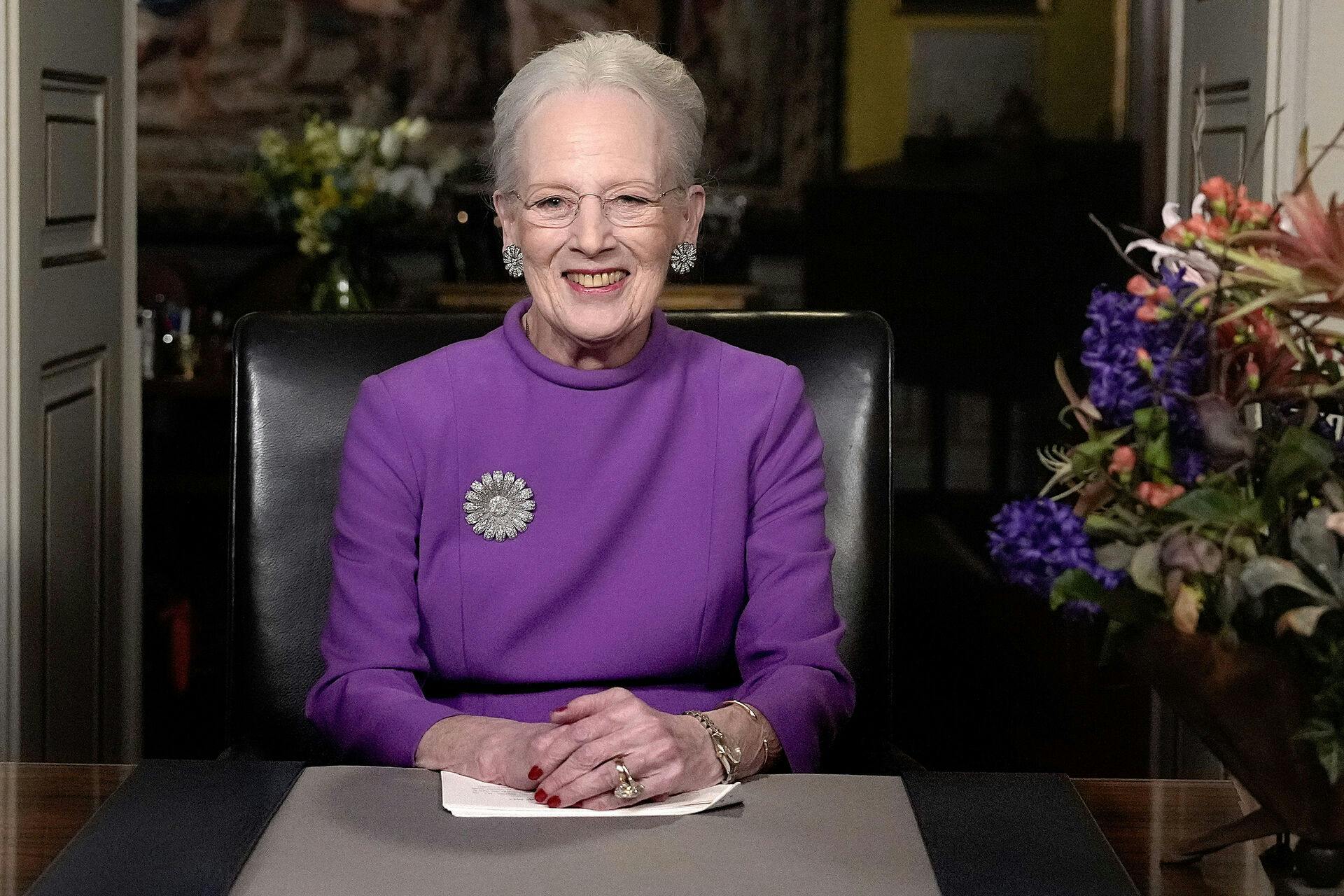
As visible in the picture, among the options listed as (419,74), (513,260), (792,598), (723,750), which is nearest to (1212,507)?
(723,750)

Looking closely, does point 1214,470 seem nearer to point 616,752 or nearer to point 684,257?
point 616,752

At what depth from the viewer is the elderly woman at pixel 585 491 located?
5.24 feet

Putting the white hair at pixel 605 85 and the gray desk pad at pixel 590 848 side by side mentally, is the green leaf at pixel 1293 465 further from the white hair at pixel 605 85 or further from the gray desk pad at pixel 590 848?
the white hair at pixel 605 85

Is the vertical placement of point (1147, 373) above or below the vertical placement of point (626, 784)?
above

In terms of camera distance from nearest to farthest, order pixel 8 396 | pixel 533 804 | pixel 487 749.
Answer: pixel 533 804
pixel 487 749
pixel 8 396

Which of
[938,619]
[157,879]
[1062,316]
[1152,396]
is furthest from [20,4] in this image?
[1062,316]

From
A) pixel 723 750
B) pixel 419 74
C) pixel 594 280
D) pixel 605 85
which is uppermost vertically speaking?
pixel 419 74

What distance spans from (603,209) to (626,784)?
0.62m

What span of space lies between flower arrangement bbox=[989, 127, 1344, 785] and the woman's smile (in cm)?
83

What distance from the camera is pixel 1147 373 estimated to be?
839mm

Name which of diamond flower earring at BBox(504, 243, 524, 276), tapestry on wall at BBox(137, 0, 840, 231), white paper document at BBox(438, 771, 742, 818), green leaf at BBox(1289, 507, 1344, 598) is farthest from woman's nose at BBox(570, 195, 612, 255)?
tapestry on wall at BBox(137, 0, 840, 231)

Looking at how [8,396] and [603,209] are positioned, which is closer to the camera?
[603,209]

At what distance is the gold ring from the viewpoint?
1.22 m

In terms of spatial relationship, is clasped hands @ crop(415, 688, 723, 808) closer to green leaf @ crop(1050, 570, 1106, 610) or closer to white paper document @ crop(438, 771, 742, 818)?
white paper document @ crop(438, 771, 742, 818)
